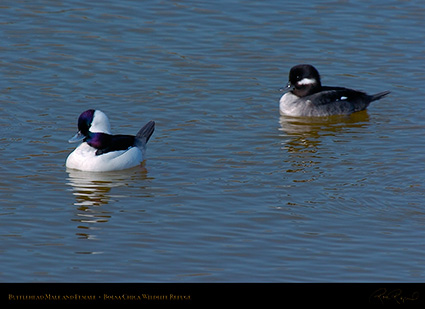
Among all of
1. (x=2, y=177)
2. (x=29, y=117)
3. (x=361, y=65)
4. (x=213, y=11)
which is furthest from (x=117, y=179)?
(x=213, y=11)

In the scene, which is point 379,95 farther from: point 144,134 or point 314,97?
point 144,134

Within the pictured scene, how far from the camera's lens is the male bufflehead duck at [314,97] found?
1662 centimetres

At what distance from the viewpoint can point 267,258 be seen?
34.7 ft

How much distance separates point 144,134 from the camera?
1427 centimetres

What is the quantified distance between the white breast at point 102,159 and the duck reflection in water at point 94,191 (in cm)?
8

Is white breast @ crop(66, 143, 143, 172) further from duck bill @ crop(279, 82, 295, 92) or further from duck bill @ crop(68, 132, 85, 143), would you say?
duck bill @ crop(279, 82, 295, 92)

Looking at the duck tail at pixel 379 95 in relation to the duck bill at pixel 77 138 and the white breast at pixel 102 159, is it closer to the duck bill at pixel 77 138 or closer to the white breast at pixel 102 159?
the white breast at pixel 102 159

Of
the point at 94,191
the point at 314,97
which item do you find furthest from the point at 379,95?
the point at 94,191

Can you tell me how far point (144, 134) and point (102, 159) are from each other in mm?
953

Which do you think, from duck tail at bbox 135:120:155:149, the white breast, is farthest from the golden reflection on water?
the white breast

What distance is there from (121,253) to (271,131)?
5539mm

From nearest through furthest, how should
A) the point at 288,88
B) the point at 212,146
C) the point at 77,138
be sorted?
1. the point at 77,138
2. the point at 212,146
3. the point at 288,88

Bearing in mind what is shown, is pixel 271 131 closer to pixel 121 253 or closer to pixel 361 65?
pixel 361 65
